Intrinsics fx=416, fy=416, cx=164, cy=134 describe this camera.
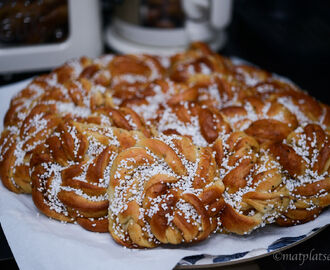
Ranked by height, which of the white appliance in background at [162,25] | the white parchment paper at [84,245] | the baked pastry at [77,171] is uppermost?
the white appliance in background at [162,25]

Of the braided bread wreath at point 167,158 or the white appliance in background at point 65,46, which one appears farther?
the white appliance in background at point 65,46

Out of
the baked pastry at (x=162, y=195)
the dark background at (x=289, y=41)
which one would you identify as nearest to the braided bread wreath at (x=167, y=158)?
the baked pastry at (x=162, y=195)

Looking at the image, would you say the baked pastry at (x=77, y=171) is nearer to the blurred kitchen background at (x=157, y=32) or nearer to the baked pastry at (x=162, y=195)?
the baked pastry at (x=162, y=195)

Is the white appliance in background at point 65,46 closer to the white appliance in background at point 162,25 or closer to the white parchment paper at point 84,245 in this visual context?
the white appliance in background at point 162,25

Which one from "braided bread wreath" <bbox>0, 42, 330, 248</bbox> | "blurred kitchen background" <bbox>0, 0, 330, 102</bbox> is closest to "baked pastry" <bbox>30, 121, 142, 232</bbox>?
"braided bread wreath" <bbox>0, 42, 330, 248</bbox>

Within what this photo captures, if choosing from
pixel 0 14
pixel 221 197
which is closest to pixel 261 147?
pixel 221 197

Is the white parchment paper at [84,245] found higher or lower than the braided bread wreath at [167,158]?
lower

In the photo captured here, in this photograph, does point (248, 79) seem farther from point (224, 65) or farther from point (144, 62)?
point (144, 62)

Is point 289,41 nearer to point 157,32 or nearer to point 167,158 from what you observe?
point 157,32
